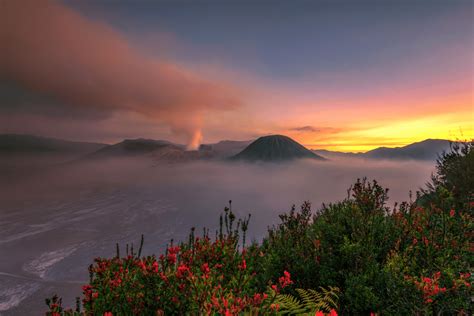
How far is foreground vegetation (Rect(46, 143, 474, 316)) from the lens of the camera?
120 inches

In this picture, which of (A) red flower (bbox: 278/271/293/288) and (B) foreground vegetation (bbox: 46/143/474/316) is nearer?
(A) red flower (bbox: 278/271/293/288)

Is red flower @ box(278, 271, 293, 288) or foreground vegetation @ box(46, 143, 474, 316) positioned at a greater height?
red flower @ box(278, 271, 293, 288)

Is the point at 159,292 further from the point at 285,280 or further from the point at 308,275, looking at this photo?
the point at 308,275

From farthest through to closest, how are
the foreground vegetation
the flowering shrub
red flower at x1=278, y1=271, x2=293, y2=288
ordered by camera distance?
the foreground vegetation → the flowering shrub → red flower at x1=278, y1=271, x2=293, y2=288

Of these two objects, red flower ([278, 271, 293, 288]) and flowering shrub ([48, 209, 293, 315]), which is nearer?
red flower ([278, 271, 293, 288])

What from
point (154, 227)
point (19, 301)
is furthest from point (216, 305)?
point (154, 227)

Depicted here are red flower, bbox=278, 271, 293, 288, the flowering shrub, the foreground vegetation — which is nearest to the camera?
red flower, bbox=278, 271, 293, 288

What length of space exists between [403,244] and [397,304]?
6.47 ft

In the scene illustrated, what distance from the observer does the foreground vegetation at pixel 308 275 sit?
9.97 feet

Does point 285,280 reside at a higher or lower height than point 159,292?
higher

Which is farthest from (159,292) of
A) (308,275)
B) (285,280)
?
(308,275)

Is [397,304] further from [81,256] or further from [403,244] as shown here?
[81,256]

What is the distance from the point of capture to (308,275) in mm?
5094

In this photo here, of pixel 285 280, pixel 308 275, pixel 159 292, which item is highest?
pixel 285 280
